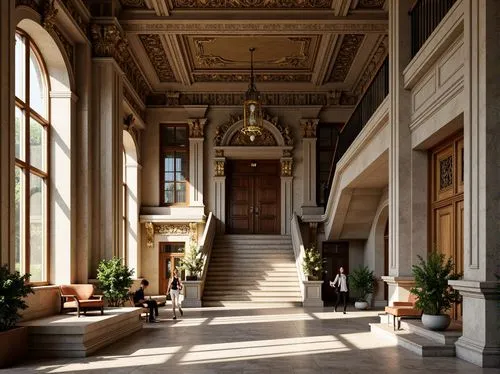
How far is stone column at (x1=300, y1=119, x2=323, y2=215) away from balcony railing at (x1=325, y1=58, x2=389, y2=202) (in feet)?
6.34

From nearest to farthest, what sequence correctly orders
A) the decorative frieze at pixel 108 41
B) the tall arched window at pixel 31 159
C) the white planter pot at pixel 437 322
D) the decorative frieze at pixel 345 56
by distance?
the white planter pot at pixel 437 322 < the tall arched window at pixel 31 159 < the decorative frieze at pixel 108 41 < the decorative frieze at pixel 345 56

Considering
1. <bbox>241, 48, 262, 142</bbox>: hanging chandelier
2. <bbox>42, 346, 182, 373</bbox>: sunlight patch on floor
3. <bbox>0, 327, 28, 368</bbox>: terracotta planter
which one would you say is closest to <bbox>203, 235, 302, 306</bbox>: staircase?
<bbox>241, 48, 262, 142</bbox>: hanging chandelier

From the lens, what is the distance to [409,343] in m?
10.1

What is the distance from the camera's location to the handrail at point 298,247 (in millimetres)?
20234

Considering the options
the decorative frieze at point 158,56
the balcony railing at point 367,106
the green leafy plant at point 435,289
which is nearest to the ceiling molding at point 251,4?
the balcony railing at point 367,106

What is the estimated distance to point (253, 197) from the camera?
24.0 metres

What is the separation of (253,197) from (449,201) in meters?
13.2

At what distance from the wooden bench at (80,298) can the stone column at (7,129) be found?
2414 millimetres

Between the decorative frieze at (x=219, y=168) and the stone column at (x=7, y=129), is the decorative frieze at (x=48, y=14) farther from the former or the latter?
the decorative frieze at (x=219, y=168)

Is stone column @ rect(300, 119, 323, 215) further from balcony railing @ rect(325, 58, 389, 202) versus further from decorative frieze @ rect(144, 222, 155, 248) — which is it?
decorative frieze @ rect(144, 222, 155, 248)

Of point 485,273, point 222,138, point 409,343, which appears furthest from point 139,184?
point 485,273

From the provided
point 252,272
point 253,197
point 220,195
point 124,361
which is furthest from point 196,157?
point 124,361

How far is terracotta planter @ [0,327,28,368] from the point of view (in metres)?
8.78

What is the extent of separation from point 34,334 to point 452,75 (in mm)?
7338
